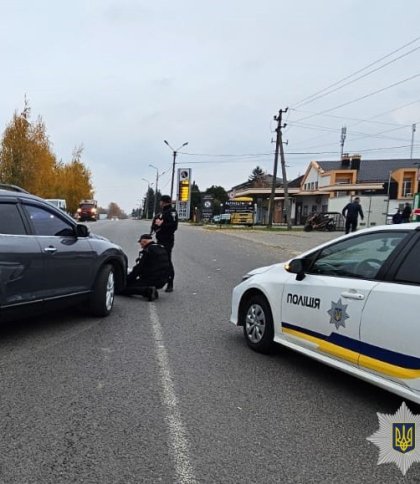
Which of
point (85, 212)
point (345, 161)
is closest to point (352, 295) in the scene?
point (85, 212)

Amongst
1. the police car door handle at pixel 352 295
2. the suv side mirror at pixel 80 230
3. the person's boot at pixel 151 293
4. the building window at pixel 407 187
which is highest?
the building window at pixel 407 187

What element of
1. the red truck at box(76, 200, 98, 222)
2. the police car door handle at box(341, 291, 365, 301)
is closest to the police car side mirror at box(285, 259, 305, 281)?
the police car door handle at box(341, 291, 365, 301)

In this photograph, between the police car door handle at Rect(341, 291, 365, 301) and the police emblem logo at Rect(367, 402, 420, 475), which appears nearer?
the police emblem logo at Rect(367, 402, 420, 475)

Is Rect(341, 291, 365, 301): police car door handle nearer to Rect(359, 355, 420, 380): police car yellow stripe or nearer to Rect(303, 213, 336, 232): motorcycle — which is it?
Rect(359, 355, 420, 380): police car yellow stripe

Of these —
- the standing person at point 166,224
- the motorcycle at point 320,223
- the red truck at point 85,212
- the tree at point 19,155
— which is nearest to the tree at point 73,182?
the red truck at point 85,212

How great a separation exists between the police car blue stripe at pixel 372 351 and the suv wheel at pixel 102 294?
10.1 feet

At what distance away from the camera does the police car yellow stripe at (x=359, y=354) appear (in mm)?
3218

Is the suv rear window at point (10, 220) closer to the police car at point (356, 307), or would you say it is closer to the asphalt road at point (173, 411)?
the asphalt road at point (173, 411)

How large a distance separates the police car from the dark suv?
2356mm

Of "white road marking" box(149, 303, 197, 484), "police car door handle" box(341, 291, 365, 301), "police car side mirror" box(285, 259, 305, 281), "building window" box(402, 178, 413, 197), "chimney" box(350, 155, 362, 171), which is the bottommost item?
"white road marking" box(149, 303, 197, 484)

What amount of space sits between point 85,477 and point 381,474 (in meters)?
1.80

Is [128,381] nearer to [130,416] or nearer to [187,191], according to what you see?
[130,416]

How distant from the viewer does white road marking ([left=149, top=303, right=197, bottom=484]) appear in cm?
269

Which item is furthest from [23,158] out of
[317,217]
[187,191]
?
[317,217]
